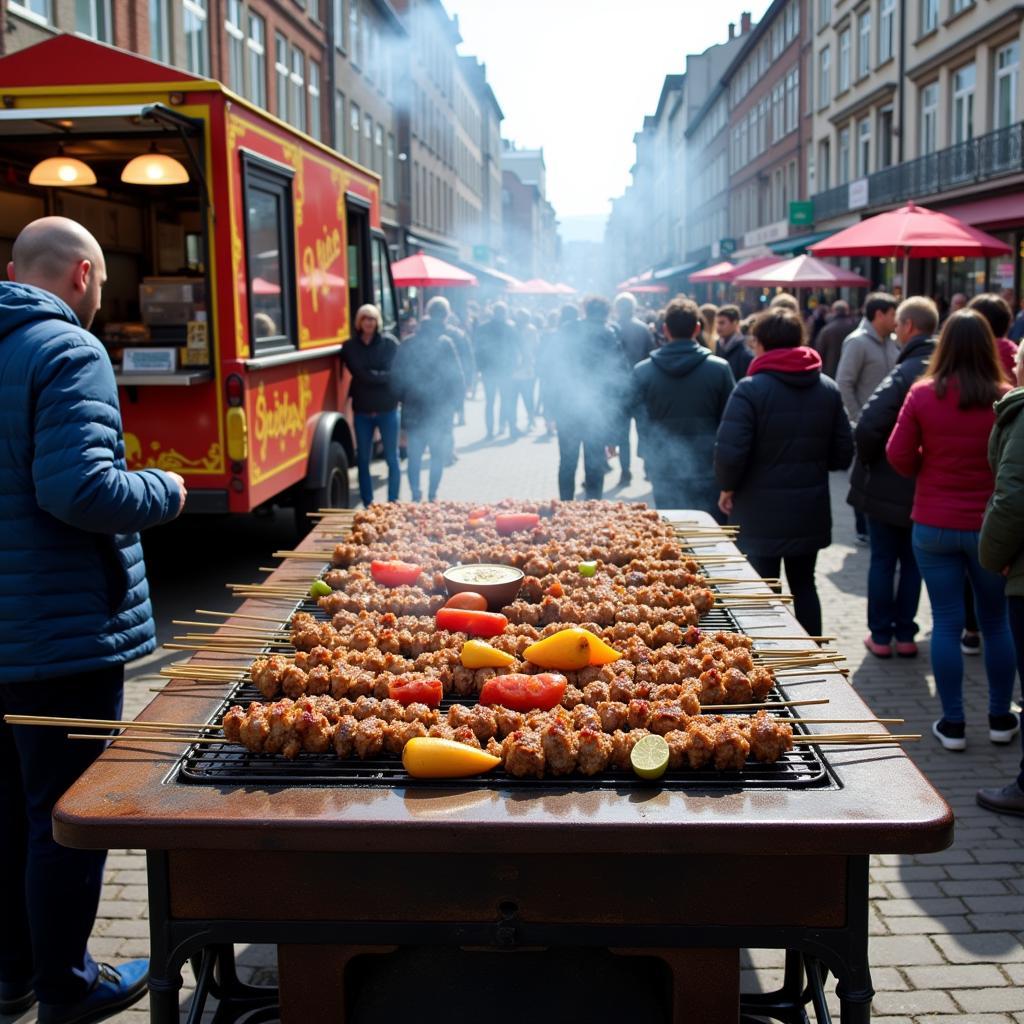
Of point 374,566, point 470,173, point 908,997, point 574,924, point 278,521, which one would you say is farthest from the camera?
point 470,173

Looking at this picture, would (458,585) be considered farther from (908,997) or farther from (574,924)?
A: (908,997)

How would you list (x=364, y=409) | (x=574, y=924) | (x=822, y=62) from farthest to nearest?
(x=822, y=62), (x=364, y=409), (x=574, y=924)

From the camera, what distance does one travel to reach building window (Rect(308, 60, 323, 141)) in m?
28.4

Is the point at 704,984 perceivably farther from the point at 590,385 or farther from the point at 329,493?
the point at 590,385

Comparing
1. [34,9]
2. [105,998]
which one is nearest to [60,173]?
[105,998]

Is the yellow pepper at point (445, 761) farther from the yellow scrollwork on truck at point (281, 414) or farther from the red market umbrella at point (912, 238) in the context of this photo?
the red market umbrella at point (912, 238)

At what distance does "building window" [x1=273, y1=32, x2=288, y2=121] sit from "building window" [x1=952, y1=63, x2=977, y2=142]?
14.7m

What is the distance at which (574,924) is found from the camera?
7.97 ft

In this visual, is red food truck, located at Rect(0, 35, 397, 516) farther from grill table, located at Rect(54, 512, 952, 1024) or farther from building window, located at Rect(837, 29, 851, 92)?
building window, located at Rect(837, 29, 851, 92)

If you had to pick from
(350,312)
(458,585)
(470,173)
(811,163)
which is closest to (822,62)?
(811,163)

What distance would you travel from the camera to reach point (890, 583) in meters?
6.91

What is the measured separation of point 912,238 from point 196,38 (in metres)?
→ 13.8

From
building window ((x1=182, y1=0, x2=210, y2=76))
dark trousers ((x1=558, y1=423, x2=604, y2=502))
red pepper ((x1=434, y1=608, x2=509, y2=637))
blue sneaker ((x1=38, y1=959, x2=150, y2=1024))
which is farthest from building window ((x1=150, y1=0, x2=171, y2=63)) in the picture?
blue sneaker ((x1=38, y1=959, x2=150, y2=1024))

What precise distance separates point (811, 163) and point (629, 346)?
30952 millimetres
